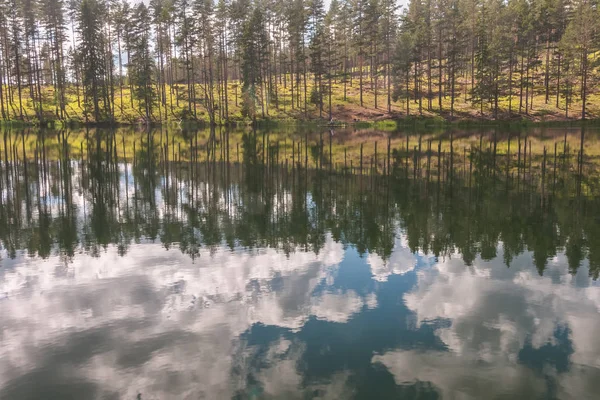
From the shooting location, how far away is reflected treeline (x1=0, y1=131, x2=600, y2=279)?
14.4 metres

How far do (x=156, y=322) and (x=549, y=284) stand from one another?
28.5ft

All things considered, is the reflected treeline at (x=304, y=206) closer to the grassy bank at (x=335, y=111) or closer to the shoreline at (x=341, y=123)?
the shoreline at (x=341, y=123)

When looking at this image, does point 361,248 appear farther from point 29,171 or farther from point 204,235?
point 29,171

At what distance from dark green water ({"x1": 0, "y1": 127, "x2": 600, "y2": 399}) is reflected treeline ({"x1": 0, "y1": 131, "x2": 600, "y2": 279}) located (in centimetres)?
13

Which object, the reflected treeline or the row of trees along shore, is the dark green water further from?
the row of trees along shore

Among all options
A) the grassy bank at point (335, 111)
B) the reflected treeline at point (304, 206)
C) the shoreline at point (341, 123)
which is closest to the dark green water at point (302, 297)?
the reflected treeline at point (304, 206)

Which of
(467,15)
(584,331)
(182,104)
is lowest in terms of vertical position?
(584,331)

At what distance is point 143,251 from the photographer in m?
13.8

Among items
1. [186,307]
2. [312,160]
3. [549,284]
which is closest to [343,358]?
[186,307]

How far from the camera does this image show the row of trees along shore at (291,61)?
3100 inches

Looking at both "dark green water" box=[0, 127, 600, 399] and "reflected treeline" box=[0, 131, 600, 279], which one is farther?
"reflected treeline" box=[0, 131, 600, 279]

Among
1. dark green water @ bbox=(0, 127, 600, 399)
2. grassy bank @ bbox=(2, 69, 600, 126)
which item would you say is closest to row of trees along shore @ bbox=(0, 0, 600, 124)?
grassy bank @ bbox=(2, 69, 600, 126)

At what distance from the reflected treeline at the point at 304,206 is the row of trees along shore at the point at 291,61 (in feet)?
165

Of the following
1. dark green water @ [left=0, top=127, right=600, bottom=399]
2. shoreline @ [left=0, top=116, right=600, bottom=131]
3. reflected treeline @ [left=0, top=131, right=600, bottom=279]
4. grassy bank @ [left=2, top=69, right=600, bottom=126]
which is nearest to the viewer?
dark green water @ [left=0, top=127, right=600, bottom=399]
